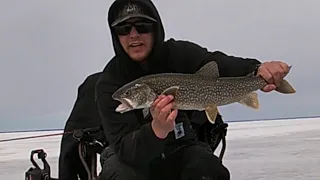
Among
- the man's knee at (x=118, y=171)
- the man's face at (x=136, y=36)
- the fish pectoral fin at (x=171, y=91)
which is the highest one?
the man's face at (x=136, y=36)

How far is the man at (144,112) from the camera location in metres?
3.09

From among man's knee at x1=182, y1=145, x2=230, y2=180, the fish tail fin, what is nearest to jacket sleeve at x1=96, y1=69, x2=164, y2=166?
man's knee at x1=182, y1=145, x2=230, y2=180

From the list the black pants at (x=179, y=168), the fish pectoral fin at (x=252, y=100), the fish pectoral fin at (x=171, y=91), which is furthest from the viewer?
the black pants at (x=179, y=168)

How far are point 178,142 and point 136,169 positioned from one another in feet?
1.03

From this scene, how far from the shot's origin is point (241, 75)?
3.34 m

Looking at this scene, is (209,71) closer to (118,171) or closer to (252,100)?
(252,100)

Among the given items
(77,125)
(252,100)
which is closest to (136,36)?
(252,100)

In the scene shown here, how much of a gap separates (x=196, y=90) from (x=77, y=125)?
1539mm

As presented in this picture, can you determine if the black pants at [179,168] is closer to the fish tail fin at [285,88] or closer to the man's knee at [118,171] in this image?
the man's knee at [118,171]

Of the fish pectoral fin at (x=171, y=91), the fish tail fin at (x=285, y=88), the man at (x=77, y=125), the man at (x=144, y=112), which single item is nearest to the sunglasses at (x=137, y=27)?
the man at (x=144, y=112)

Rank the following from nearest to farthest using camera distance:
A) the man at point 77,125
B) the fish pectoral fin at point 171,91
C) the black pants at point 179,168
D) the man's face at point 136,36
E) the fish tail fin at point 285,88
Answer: the fish pectoral fin at point 171,91, the fish tail fin at point 285,88, the black pants at point 179,168, the man's face at point 136,36, the man at point 77,125

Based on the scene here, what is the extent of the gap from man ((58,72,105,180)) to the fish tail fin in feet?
5.16

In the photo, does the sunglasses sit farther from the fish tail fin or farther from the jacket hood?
the fish tail fin

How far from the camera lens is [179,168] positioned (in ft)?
11.0
